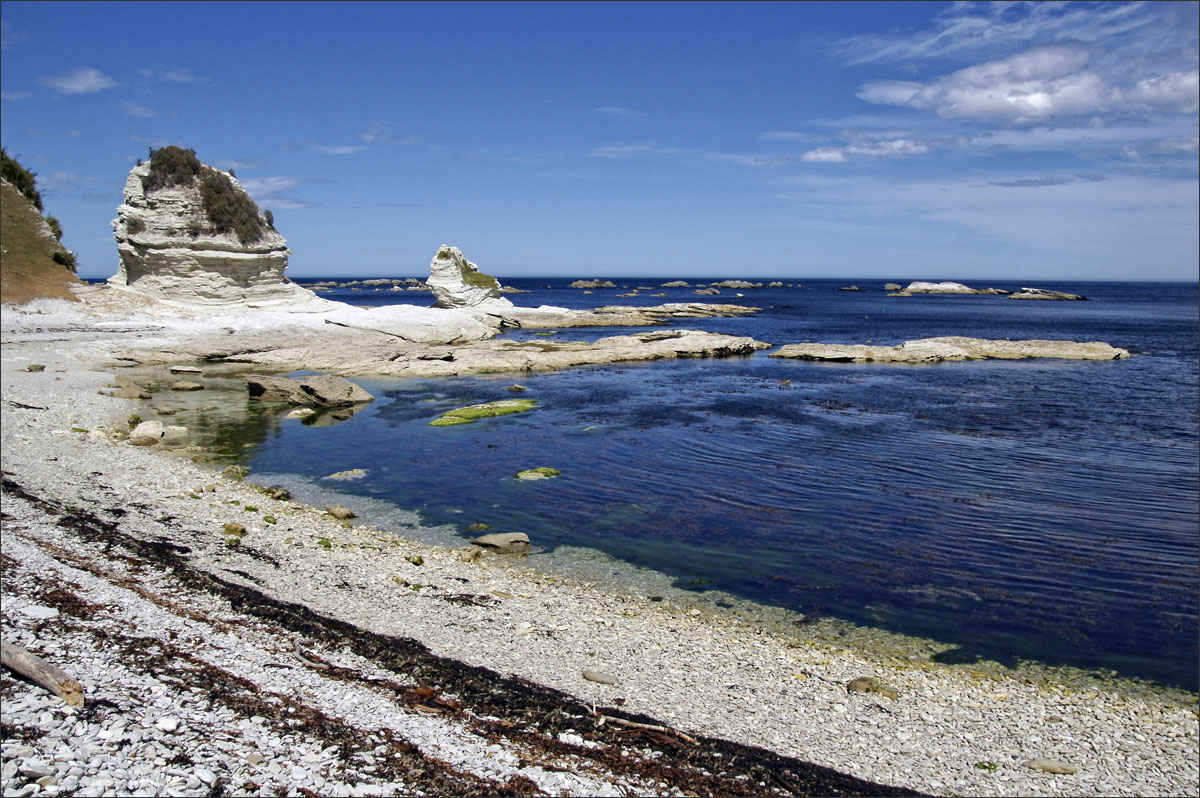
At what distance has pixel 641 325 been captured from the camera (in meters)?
83.5

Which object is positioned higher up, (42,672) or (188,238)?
(188,238)

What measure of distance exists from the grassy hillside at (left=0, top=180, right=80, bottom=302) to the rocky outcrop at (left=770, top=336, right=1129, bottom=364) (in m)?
50.6

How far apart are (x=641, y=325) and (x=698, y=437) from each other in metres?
55.7

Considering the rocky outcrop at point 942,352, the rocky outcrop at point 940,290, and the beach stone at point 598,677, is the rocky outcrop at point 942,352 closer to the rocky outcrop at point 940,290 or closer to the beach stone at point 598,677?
the beach stone at point 598,677

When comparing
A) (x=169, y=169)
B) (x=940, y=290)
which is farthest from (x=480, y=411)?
(x=940, y=290)

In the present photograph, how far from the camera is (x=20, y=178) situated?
5953 cm

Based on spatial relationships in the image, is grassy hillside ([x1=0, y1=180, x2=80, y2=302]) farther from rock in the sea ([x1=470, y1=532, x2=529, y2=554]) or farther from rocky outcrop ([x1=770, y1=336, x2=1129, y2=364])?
rocky outcrop ([x1=770, y1=336, x2=1129, y2=364])

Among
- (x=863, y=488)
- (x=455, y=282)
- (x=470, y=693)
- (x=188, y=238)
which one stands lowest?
(x=470, y=693)

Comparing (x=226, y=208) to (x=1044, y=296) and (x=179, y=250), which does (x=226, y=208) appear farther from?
(x=1044, y=296)

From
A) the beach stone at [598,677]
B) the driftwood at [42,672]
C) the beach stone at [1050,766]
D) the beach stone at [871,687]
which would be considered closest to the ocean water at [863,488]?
the beach stone at [871,687]

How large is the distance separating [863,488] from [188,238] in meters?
48.9

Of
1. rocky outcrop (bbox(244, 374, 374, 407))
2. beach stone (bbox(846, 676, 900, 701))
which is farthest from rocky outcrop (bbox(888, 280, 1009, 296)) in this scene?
beach stone (bbox(846, 676, 900, 701))

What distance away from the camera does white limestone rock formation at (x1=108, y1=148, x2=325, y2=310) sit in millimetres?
51750

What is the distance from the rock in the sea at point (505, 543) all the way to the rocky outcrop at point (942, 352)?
42.7 meters
